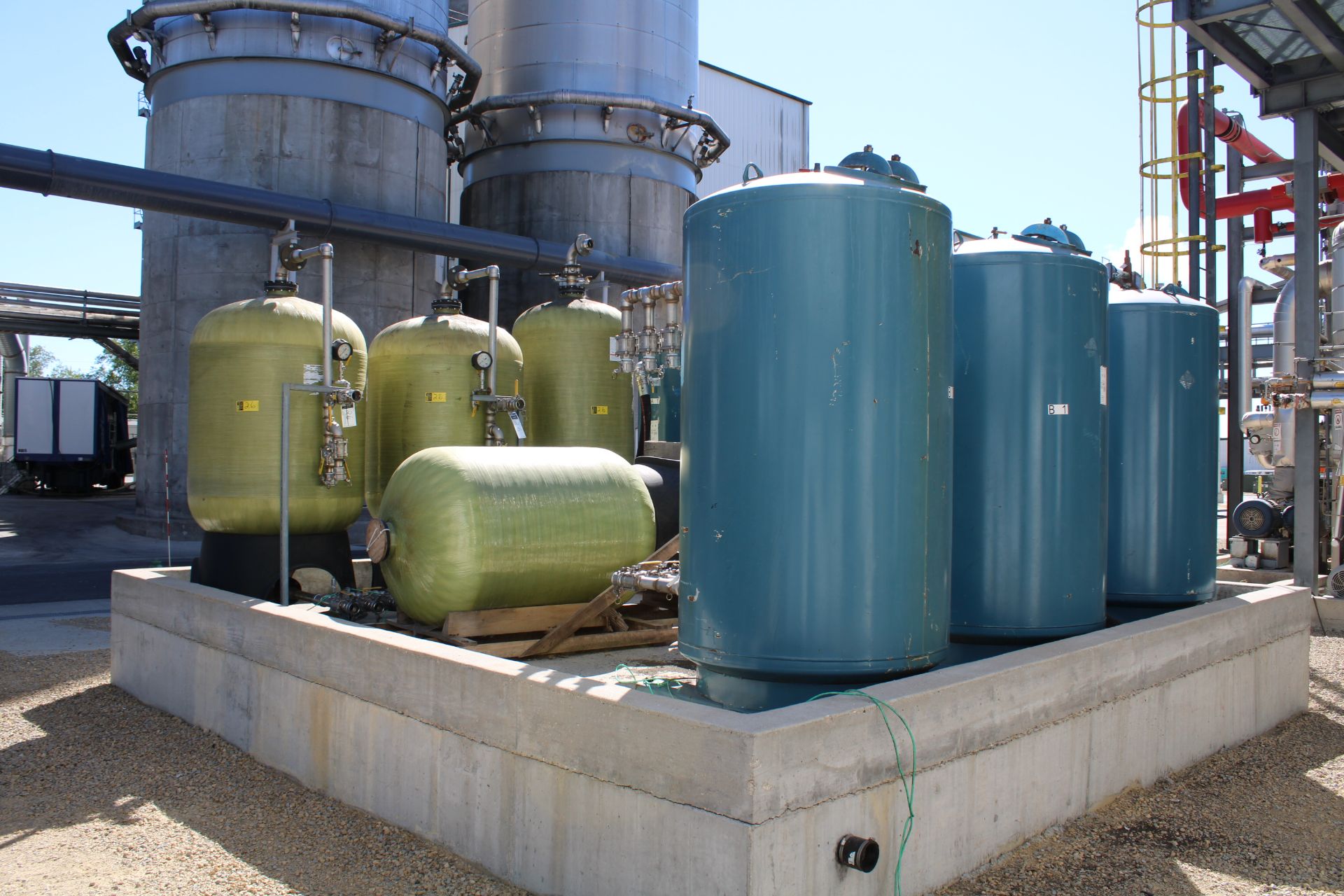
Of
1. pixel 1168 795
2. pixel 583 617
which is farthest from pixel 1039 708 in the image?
pixel 583 617

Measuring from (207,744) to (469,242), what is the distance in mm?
12179

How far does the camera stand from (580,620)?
5805mm

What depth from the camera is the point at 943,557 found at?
4.32 metres

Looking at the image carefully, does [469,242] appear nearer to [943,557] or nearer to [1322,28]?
[1322,28]

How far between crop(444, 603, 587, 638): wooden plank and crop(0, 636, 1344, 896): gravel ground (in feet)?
3.49

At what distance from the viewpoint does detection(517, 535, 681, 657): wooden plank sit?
568cm

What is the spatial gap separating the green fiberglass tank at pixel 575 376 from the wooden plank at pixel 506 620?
3630mm

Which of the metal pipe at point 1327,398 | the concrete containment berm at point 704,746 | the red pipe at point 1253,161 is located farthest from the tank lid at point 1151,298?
the red pipe at point 1253,161

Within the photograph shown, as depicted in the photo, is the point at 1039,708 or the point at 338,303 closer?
the point at 1039,708

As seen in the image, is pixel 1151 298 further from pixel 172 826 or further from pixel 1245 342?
pixel 172 826

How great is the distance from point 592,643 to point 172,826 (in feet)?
7.13

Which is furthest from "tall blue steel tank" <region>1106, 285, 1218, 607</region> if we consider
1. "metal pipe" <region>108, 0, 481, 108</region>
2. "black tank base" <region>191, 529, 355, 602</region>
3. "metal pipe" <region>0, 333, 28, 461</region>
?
"metal pipe" <region>0, 333, 28, 461</region>

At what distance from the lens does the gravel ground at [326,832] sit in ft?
13.3

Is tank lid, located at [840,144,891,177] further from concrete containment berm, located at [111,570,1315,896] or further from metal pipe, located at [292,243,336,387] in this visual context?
metal pipe, located at [292,243,336,387]
